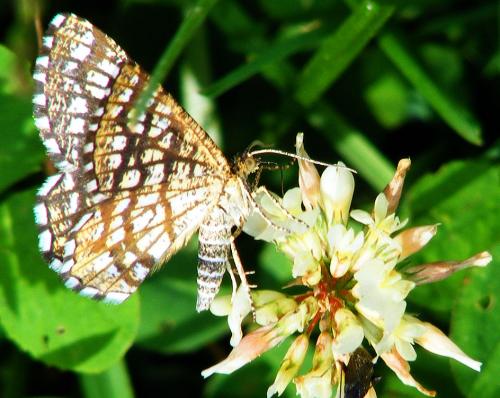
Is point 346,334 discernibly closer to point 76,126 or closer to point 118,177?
point 118,177

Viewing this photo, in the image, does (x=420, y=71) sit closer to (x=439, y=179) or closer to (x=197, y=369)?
(x=439, y=179)

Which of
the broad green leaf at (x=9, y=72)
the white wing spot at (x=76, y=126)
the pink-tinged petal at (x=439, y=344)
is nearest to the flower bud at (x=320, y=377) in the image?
the pink-tinged petal at (x=439, y=344)

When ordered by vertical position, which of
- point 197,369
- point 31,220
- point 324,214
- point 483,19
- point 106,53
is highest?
point 106,53

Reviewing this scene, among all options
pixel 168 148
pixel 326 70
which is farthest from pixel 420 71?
pixel 168 148

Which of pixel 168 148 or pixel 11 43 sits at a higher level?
pixel 11 43

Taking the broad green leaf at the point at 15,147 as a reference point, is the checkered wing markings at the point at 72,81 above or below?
above

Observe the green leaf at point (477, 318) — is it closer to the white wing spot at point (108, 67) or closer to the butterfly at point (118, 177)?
the butterfly at point (118, 177)

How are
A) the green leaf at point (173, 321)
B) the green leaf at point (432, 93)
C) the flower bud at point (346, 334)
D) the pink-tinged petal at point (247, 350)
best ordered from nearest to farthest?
the flower bud at point (346, 334) → the pink-tinged petal at point (247, 350) → the green leaf at point (432, 93) → the green leaf at point (173, 321)
